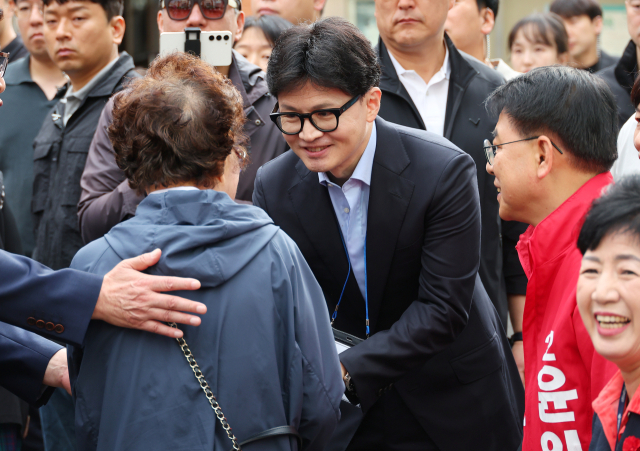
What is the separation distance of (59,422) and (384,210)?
4.42ft

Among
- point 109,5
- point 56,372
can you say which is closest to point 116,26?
point 109,5

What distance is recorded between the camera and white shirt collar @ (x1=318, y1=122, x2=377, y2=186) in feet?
7.89

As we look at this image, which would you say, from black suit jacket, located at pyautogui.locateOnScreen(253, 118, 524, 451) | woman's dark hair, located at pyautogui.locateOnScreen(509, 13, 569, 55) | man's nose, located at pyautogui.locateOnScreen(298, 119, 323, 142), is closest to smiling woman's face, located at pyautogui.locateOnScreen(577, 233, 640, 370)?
black suit jacket, located at pyautogui.locateOnScreen(253, 118, 524, 451)

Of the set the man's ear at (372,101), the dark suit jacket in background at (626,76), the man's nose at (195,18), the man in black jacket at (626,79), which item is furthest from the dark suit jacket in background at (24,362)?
the dark suit jacket in background at (626,76)

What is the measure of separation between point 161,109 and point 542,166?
1154 mm

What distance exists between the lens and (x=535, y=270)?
2092mm

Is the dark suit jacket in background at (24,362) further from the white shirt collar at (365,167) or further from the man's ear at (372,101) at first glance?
the man's ear at (372,101)

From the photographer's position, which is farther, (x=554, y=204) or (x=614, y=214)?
(x=554, y=204)

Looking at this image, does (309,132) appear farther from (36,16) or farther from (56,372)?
(36,16)

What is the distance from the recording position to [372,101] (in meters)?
2.37

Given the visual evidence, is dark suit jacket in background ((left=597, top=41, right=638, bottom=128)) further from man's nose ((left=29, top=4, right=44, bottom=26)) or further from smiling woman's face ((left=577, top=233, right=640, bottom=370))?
man's nose ((left=29, top=4, right=44, bottom=26))

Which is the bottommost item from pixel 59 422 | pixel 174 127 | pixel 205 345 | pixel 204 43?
pixel 59 422

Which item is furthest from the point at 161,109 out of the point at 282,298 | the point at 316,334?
the point at 316,334

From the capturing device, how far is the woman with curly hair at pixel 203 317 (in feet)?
5.40
